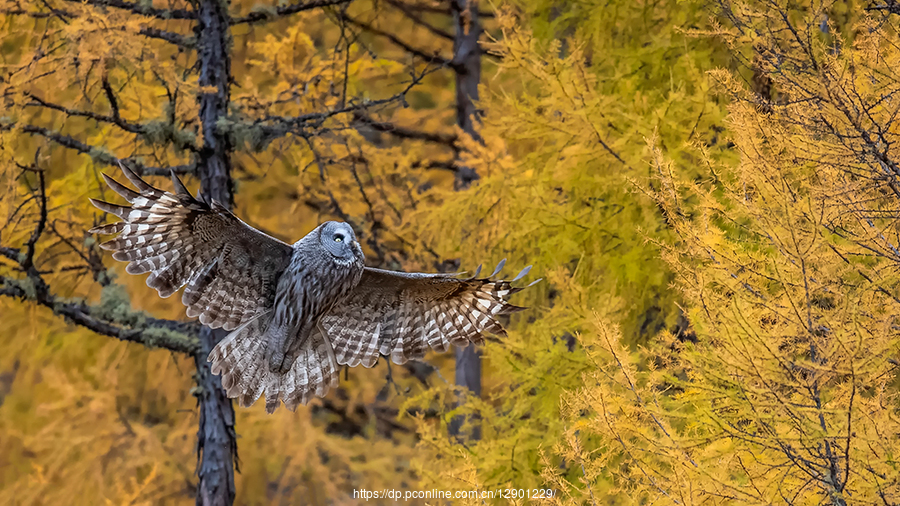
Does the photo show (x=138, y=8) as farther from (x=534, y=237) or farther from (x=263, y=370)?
(x=534, y=237)

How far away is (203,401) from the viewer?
5848 mm

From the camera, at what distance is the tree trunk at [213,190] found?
5.75 meters

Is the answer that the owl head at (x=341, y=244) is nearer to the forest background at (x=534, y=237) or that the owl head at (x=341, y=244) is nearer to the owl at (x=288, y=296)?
the owl at (x=288, y=296)

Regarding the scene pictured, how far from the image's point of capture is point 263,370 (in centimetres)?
462

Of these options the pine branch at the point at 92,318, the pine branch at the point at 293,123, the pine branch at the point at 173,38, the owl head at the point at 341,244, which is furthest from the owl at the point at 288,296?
the pine branch at the point at 173,38

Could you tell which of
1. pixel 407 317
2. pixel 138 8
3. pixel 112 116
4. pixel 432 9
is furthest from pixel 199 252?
pixel 432 9

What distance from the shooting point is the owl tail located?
4.55 m

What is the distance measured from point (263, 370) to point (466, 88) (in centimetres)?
522

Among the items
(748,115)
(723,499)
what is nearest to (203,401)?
(723,499)

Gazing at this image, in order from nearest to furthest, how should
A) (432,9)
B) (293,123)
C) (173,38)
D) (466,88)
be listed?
(293,123) < (173,38) < (432,9) < (466,88)

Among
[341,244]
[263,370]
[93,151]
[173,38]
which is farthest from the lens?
[173,38]

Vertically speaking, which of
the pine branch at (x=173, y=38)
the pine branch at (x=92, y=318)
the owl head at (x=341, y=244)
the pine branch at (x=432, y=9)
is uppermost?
the pine branch at (x=432, y=9)

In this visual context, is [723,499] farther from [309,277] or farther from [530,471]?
[530,471]

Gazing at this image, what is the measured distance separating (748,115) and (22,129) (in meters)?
4.54
